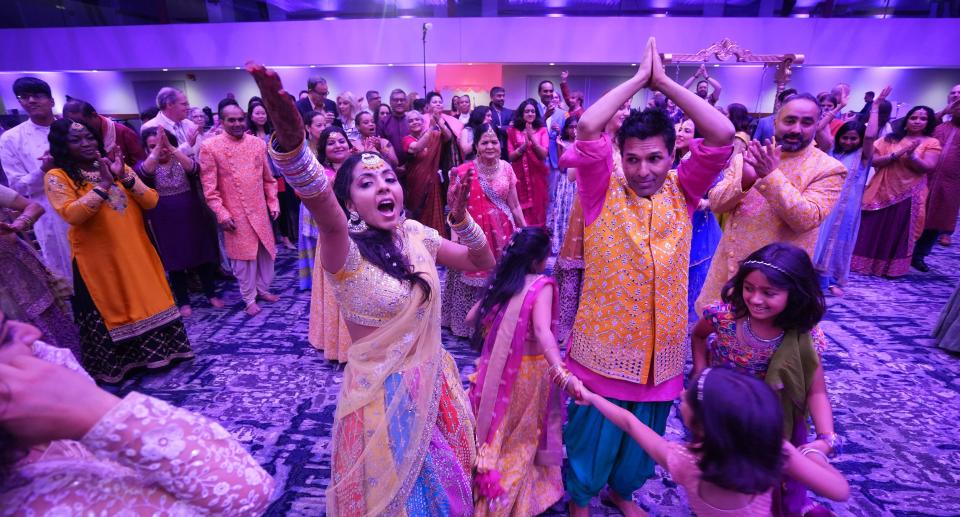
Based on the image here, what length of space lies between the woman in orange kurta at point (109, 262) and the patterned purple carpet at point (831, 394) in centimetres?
22

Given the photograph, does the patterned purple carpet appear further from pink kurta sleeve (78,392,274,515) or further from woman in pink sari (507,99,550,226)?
woman in pink sari (507,99,550,226)

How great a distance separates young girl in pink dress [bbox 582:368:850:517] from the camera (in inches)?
41.8

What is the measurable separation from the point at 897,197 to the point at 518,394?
4853 millimetres

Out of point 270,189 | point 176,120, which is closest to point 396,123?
point 270,189

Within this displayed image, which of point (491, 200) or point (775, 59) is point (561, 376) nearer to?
point (491, 200)

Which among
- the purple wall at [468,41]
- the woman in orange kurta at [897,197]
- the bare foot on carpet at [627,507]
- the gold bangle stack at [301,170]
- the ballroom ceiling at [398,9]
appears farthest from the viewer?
the ballroom ceiling at [398,9]

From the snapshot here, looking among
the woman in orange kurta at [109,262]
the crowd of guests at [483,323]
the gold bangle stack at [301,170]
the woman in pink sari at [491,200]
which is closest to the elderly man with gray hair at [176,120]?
the crowd of guests at [483,323]

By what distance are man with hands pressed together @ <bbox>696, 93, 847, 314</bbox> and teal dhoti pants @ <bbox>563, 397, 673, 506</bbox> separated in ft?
2.28

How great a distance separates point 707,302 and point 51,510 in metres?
2.17

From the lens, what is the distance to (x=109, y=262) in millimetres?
2744

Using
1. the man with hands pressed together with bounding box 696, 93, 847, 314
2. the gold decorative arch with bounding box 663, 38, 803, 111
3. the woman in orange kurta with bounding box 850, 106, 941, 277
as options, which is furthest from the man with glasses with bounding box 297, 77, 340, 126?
the woman in orange kurta with bounding box 850, 106, 941, 277

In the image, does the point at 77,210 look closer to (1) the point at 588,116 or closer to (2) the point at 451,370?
(2) the point at 451,370

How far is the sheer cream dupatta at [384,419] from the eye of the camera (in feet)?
4.53

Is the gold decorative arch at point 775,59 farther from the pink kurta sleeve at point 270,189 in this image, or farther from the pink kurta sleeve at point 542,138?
the pink kurta sleeve at point 270,189
